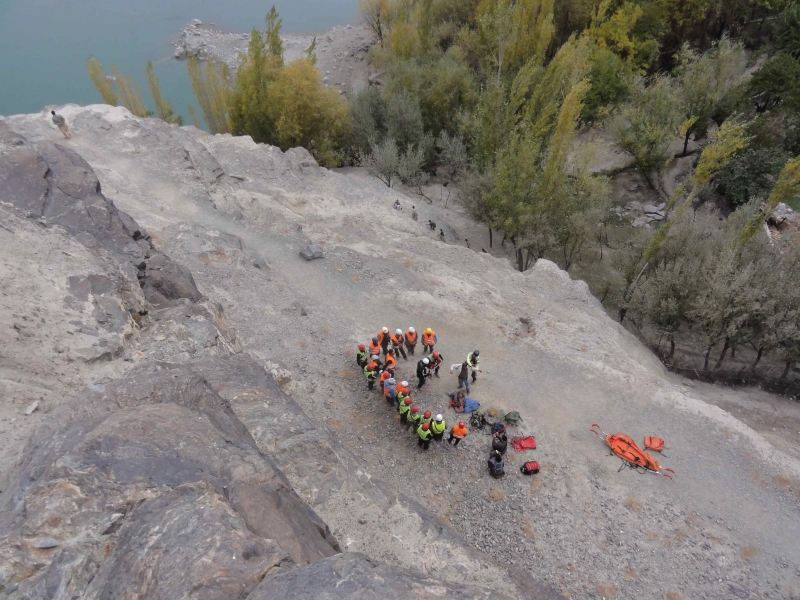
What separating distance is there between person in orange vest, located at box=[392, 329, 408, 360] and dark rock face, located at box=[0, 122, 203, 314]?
687 centimetres

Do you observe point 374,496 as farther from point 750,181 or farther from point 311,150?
point 750,181

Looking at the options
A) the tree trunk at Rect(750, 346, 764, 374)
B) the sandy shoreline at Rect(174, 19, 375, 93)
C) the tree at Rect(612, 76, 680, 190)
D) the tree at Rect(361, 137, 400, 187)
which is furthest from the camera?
the sandy shoreline at Rect(174, 19, 375, 93)

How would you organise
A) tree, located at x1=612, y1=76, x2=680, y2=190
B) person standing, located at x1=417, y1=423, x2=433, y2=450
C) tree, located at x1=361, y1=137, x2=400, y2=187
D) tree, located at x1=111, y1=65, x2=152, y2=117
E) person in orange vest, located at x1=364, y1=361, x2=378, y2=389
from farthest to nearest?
1. tree, located at x1=111, y1=65, x2=152, y2=117
2. tree, located at x1=361, y1=137, x2=400, y2=187
3. tree, located at x1=612, y1=76, x2=680, y2=190
4. person in orange vest, located at x1=364, y1=361, x2=378, y2=389
5. person standing, located at x1=417, y1=423, x2=433, y2=450

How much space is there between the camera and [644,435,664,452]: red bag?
50.5 feet

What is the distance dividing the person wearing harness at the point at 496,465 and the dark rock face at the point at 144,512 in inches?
285

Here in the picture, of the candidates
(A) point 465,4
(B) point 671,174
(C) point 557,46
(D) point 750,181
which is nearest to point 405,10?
(A) point 465,4

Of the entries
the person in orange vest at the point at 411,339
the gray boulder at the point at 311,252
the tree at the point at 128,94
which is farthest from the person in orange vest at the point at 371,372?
the tree at the point at 128,94

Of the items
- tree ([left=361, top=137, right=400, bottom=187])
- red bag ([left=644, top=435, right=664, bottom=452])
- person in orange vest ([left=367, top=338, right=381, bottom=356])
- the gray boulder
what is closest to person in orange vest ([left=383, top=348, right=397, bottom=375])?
person in orange vest ([left=367, top=338, right=381, bottom=356])

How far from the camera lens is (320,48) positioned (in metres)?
62.7

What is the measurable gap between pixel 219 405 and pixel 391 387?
6.85m

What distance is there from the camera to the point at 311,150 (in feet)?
Result: 124

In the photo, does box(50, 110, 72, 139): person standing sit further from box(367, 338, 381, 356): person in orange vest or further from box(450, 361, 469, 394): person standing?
box(450, 361, 469, 394): person standing

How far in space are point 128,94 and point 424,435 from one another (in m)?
38.8

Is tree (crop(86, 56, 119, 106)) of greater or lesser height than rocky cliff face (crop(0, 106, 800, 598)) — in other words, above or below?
above
